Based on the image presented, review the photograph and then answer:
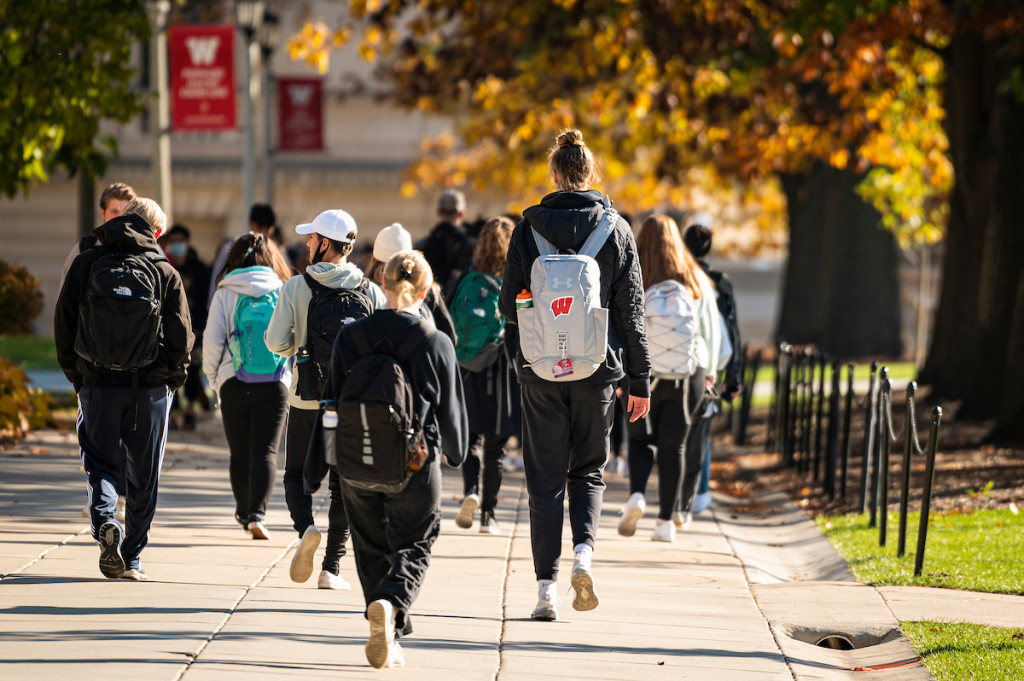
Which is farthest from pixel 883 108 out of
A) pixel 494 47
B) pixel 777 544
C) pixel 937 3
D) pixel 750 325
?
pixel 750 325

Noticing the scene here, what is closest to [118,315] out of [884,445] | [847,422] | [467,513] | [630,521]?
[467,513]

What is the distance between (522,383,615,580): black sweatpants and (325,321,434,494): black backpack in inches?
37.5

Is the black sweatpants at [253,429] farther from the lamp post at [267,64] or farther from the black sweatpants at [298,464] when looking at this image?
the lamp post at [267,64]

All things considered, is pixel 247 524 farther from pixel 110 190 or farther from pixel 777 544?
pixel 777 544

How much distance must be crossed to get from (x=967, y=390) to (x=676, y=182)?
296 inches

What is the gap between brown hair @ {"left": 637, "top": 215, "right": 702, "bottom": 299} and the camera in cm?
864

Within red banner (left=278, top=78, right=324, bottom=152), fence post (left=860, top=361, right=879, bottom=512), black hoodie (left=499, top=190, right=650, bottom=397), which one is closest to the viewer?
black hoodie (left=499, top=190, right=650, bottom=397)

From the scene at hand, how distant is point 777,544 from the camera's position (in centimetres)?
991

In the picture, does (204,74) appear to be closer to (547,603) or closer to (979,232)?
(979,232)

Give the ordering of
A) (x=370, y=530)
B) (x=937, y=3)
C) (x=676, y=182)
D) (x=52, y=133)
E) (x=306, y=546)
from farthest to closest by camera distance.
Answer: (x=676, y=182), (x=937, y=3), (x=52, y=133), (x=306, y=546), (x=370, y=530)

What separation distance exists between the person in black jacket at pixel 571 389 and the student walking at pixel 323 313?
0.88 m

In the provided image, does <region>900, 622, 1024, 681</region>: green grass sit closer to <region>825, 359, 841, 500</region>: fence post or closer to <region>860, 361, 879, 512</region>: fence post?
<region>860, 361, 879, 512</region>: fence post

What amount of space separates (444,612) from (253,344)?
2.00 m

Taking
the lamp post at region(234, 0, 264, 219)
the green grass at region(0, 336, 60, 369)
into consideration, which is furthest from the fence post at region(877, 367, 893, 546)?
the green grass at region(0, 336, 60, 369)
